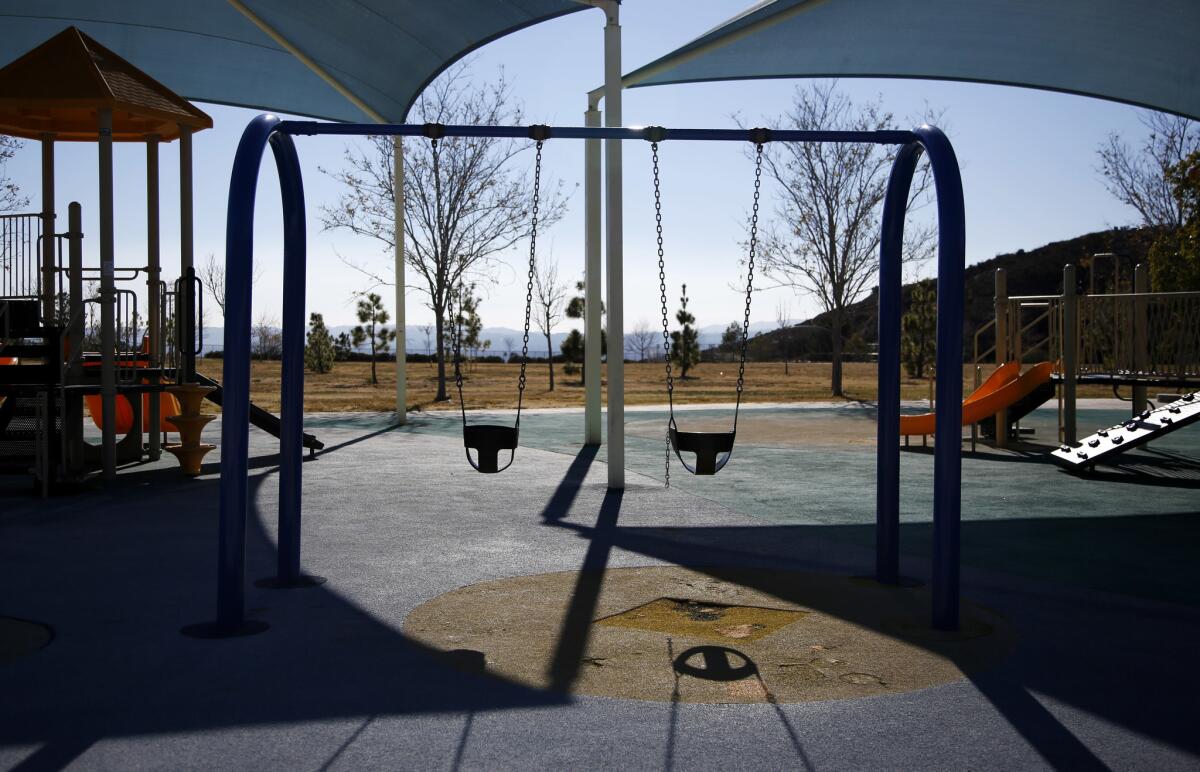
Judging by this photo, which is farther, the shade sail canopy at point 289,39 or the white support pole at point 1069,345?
the white support pole at point 1069,345

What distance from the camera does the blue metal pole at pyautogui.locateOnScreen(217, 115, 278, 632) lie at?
4969mm

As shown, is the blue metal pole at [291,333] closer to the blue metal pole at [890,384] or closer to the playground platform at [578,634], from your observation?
the playground platform at [578,634]

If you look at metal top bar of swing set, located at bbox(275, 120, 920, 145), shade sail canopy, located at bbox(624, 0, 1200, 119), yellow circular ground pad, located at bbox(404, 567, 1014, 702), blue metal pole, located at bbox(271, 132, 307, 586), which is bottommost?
yellow circular ground pad, located at bbox(404, 567, 1014, 702)

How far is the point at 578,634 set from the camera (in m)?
5.02

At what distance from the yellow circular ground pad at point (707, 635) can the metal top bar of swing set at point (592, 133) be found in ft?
8.71

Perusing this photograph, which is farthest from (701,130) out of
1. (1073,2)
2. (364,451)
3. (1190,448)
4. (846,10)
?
(1190,448)

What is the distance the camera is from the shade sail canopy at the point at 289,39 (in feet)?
38.7

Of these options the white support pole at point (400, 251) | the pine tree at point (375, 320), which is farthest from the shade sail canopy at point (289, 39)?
the pine tree at point (375, 320)

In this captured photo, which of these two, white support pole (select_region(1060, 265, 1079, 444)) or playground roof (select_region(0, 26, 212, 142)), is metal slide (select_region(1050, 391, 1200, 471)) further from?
playground roof (select_region(0, 26, 212, 142))

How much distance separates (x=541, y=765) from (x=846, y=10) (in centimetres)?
1058

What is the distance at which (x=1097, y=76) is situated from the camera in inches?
505

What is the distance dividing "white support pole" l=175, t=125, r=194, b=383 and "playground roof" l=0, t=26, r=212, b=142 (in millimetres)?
346

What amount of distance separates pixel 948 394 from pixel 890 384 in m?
1.04

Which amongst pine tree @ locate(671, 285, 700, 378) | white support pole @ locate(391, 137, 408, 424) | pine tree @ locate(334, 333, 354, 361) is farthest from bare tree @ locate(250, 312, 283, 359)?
white support pole @ locate(391, 137, 408, 424)
